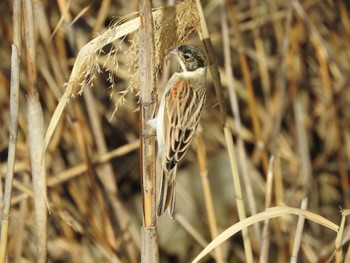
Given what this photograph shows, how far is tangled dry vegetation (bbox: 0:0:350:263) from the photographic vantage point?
3.28 m

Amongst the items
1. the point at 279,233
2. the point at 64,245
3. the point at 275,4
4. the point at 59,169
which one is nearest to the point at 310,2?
the point at 275,4

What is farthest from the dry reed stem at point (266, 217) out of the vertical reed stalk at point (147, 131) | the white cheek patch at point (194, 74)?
the white cheek patch at point (194, 74)

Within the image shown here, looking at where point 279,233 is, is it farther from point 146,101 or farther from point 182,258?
point 146,101

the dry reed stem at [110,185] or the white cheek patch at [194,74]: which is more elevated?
the white cheek patch at [194,74]

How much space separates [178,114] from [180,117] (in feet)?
0.05

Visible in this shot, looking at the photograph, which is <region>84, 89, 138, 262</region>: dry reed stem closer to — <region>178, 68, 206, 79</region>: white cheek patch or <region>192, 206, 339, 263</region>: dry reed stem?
<region>178, 68, 206, 79</region>: white cheek patch

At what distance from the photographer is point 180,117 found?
2.80 meters

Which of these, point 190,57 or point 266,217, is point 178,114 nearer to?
point 190,57

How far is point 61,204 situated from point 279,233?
122cm

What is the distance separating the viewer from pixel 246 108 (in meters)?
4.69

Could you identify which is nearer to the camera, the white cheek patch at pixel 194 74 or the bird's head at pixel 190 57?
the bird's head at pixel 190 57

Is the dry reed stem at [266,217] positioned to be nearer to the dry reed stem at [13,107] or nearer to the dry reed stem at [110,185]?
the dry reed stem at [13,107]

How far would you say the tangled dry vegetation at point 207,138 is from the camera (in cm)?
328

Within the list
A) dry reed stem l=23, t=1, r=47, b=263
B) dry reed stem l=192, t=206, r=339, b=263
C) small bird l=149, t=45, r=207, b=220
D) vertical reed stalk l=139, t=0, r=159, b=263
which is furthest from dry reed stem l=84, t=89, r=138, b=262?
dry reed stem l=192, t=206, r=339, b=263
